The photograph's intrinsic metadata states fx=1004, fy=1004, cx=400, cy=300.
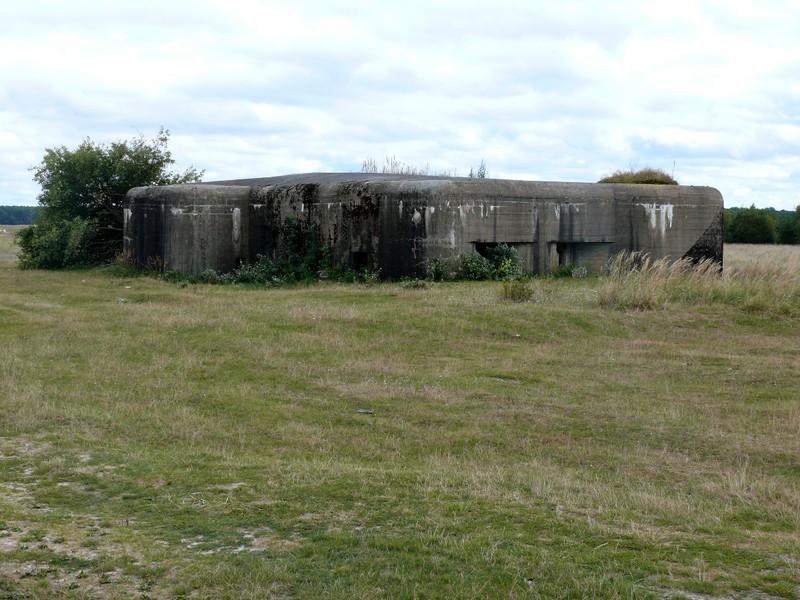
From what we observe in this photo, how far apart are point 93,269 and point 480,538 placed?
798 inches

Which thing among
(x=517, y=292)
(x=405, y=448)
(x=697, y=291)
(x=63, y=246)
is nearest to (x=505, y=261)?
(x=517, y=292)

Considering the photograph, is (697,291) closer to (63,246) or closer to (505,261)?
(505,261)

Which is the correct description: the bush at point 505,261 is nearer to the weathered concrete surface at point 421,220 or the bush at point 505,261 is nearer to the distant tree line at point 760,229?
the weathered concrete surface at point 421,220

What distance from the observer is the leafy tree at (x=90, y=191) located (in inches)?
992

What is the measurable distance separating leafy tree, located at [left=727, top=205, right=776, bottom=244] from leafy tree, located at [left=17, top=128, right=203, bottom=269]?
32.2 m

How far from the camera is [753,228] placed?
49.0m

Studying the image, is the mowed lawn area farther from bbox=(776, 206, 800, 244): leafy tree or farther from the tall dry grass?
bbox=(776, 206, 800, 244): leafy tree

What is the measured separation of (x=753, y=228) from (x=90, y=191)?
112 feet

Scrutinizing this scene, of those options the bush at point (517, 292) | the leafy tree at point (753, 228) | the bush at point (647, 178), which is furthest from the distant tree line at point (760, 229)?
the bush at point (517, 292)

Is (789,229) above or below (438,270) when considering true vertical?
above

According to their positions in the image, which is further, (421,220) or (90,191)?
(90,191)

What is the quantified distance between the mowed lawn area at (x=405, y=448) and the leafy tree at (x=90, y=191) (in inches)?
410

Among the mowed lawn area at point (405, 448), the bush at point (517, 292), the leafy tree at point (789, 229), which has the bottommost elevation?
the mowed lawn area at point (405, 448)

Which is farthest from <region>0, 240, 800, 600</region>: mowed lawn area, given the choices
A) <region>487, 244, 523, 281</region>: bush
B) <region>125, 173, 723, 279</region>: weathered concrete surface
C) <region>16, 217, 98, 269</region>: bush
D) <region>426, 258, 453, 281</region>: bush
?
<region>16, 217, 98, 269</region>: bush
